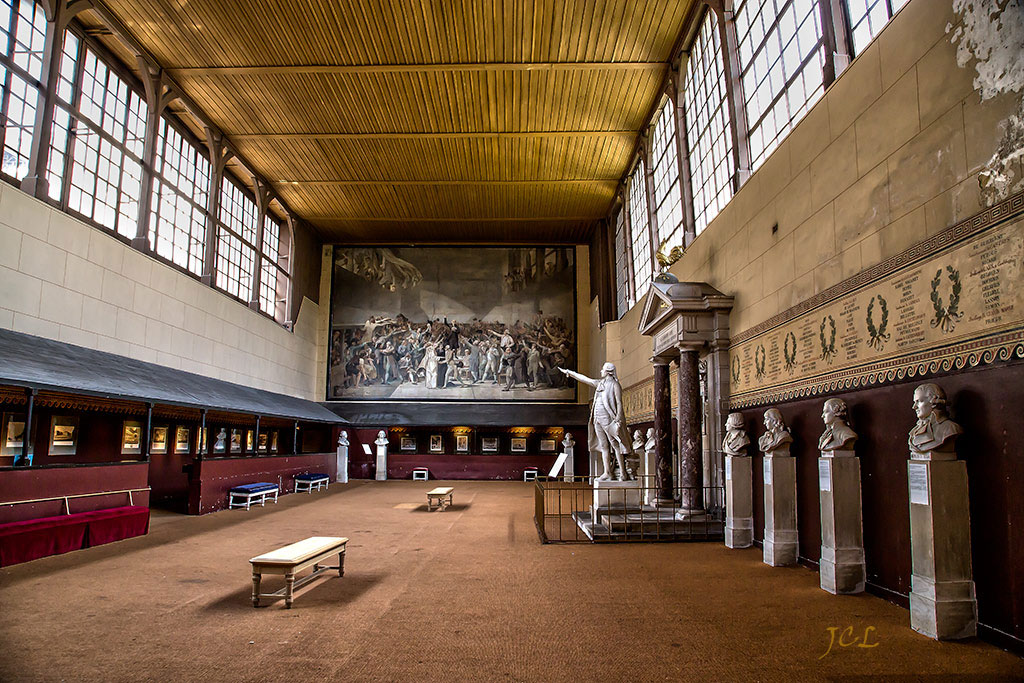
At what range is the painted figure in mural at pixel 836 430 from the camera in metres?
7.16

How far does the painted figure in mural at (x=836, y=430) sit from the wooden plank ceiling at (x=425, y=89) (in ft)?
34.5

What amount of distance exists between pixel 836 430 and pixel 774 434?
1.55m

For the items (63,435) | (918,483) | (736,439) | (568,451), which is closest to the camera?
(918,483)

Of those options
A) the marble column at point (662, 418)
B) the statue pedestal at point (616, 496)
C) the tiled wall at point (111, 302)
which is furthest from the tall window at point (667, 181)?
the tiled wall at point (111, 302)

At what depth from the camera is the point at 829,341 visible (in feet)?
26.9

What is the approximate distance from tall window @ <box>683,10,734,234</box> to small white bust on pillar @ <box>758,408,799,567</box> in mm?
5478

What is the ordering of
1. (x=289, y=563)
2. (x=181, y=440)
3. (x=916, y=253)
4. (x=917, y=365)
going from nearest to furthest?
(x=917, y=365) < (x=916, y=253) < (x=289, y=563) < (x=181, y=440)

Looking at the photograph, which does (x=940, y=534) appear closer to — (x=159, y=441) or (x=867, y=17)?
(x=867, y=17)

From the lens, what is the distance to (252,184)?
23781 millimetres

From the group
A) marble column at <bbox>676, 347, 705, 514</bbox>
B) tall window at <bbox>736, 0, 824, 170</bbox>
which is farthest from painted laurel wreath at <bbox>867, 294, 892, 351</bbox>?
marble column at <bbox>676, 347, 705, 514</bbox>

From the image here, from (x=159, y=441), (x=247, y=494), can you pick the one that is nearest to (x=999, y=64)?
(x=247, y=494)

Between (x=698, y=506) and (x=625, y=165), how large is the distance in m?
13.8

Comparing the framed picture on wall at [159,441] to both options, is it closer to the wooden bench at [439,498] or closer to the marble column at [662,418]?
the wooden bench at [439,498]

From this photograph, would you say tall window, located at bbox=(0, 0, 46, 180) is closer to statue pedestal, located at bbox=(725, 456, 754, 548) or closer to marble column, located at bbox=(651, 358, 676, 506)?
marble column, located at bbox=(651, 358, 676, 506)
